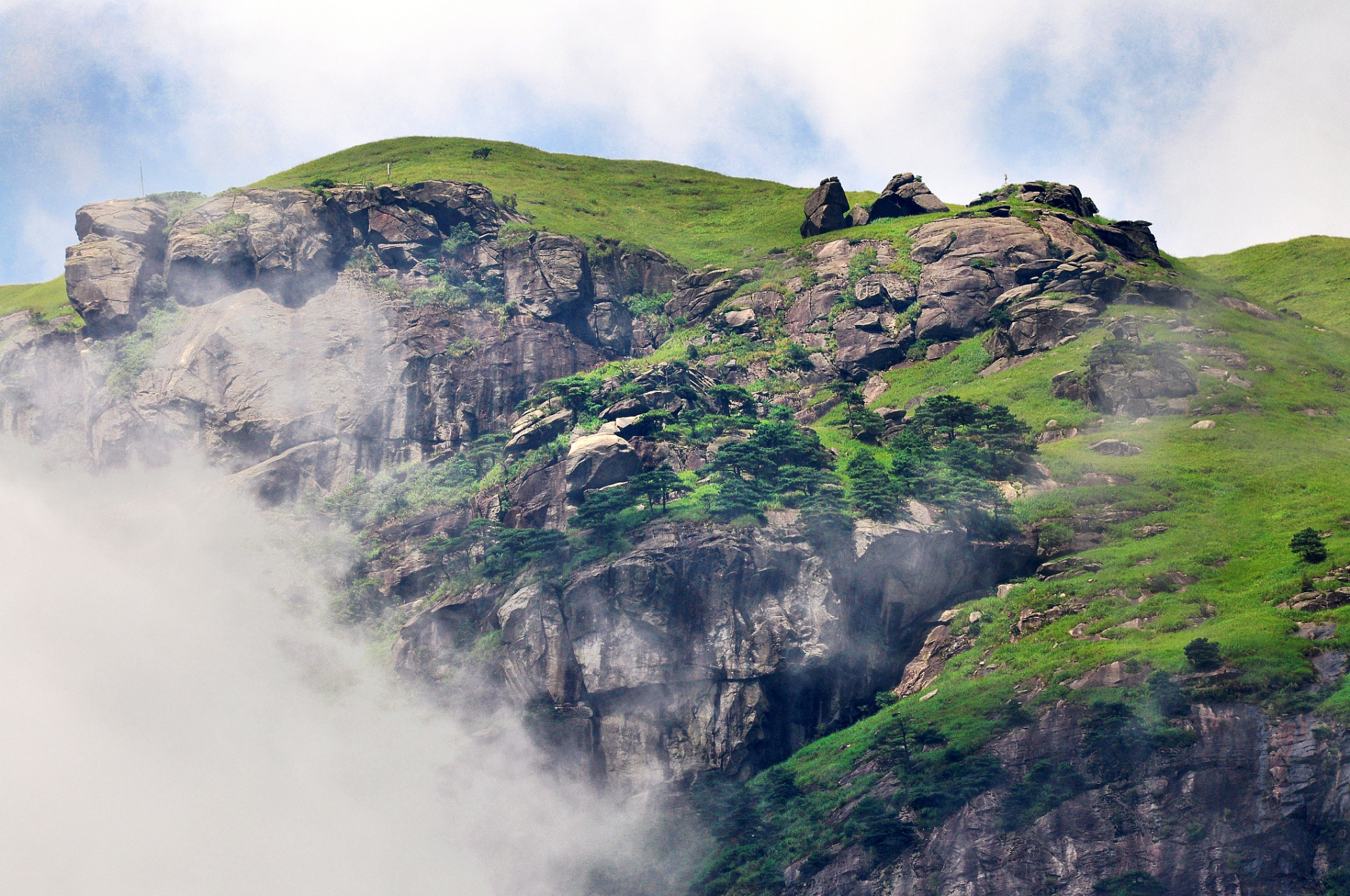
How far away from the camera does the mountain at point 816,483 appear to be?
Result: 7581cm

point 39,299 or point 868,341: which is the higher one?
point 39,299

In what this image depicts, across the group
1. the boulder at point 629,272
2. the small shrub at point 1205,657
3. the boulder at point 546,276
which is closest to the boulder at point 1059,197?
the boulder at point 629,272

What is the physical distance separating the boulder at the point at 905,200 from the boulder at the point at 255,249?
7878 centimetres

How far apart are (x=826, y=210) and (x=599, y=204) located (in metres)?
37.6

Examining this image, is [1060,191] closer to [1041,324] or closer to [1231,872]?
[1041,324]

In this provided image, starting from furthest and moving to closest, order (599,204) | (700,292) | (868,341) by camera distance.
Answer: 1. (599,204)
2. (700,292)
3. (868,341)

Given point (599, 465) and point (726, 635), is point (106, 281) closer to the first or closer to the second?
point (599, 465)

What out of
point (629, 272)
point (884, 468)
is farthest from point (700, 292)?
point (884, 468)

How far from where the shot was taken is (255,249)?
135 m

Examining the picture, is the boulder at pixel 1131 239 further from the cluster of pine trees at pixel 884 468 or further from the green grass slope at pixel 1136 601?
the cluster of pine trees at pixel 884 468

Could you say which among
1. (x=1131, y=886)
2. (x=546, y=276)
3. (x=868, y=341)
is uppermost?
(x=546, y=276)

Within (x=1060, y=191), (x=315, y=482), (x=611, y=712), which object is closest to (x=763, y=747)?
(x=611, y=712)

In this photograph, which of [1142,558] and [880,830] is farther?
[1142,558]

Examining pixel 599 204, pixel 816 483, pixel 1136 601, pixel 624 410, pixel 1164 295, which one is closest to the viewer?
pixel 1136 601
